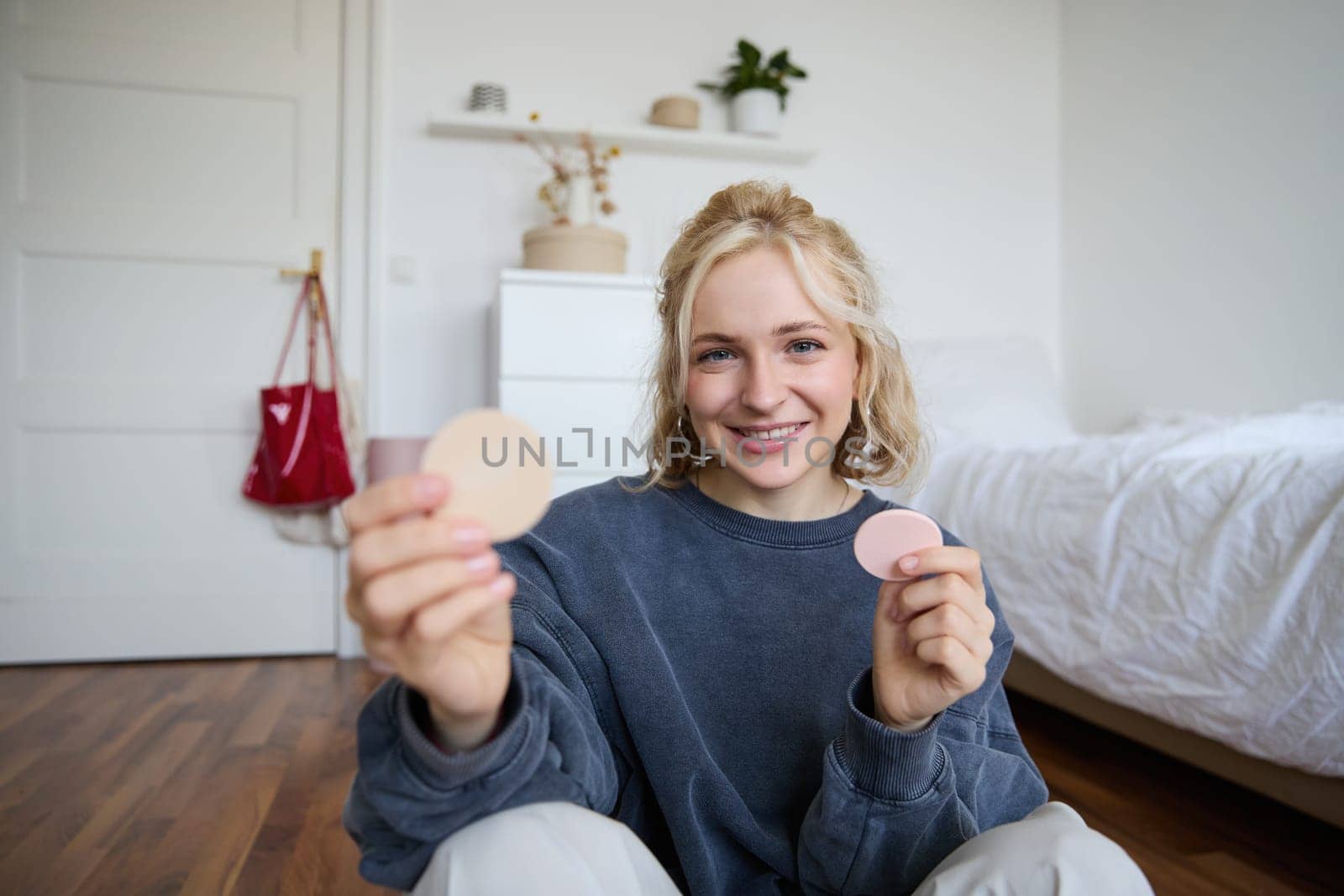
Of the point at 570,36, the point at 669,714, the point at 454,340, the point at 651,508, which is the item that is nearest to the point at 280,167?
the point at 454,340

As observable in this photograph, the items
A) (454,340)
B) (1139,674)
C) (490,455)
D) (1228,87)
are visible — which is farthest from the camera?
(454,340)

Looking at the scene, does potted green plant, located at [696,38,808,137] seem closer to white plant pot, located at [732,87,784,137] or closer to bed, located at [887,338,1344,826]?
white plant pot, located at [732,87,784,137]

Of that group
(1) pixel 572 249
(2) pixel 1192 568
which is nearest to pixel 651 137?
(1) pixel 572 249

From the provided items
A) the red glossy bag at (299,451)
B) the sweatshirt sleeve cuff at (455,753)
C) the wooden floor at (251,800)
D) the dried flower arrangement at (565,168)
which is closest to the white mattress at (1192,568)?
the wooden floor at (251,800)

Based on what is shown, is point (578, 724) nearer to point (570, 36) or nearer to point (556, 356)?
point (556, 356)

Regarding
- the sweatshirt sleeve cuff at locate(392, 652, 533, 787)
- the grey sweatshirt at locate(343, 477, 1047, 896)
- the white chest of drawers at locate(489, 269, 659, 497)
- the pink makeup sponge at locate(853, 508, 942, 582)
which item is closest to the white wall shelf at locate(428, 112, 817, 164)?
the white chest of drawers at locate(489, 269, 659, 497)

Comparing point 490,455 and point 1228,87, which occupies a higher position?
point 1228,87

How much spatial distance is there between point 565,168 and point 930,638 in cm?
269

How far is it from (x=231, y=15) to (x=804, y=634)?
287cm

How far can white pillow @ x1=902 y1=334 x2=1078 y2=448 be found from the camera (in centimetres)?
282

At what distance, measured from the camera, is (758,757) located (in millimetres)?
926

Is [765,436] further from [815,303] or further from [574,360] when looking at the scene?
[574,360]

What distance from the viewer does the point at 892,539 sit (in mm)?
772

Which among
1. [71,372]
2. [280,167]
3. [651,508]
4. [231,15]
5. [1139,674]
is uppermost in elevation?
[231,15]
